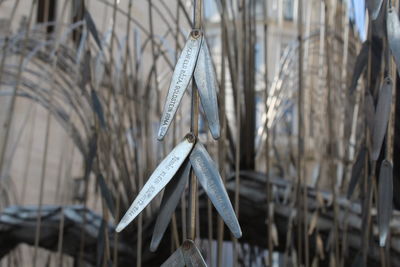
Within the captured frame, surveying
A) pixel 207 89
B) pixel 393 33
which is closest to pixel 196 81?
pixel 207 89

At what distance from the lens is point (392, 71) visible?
13.2 inches

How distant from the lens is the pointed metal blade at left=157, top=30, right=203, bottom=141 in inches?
9.2

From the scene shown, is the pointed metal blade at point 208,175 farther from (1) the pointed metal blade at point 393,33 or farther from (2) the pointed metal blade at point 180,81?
(1) the pointed metal blade at point 393,33

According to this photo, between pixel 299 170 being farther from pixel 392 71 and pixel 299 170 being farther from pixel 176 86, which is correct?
pixel 176 86

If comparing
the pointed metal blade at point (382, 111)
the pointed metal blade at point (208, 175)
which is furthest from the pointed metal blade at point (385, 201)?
the pointed metal blade at point (208, 175)

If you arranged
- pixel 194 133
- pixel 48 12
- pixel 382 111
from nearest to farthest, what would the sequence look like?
pixel 194 133 → pixel 382 111 → pixel 48 12

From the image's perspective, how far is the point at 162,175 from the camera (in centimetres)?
23

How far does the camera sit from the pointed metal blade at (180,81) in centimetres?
23

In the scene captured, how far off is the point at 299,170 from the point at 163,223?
1.47 feet

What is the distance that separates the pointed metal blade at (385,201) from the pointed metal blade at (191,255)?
131mm

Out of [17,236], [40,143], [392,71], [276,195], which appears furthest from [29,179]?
[392,71]

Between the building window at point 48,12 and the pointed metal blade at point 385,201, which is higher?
the building window at point 48,12

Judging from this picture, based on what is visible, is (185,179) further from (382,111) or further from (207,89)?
(382,111)

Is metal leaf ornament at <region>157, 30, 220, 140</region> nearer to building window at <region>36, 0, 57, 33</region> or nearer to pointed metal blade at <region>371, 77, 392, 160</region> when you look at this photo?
pointed metal blade at <region>371, 77, 392, 160</region>
